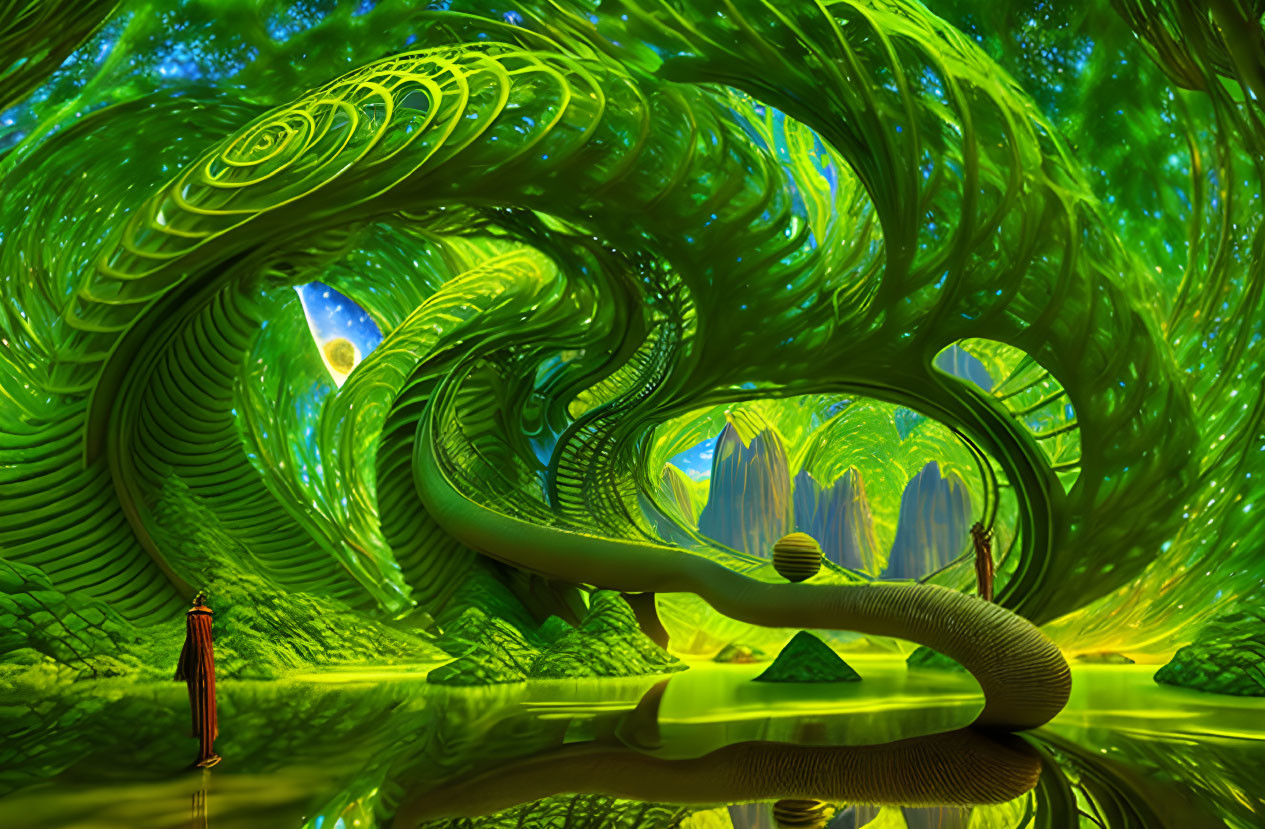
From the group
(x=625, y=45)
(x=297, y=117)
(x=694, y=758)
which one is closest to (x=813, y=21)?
(x=625, y=45)

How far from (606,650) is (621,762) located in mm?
4087

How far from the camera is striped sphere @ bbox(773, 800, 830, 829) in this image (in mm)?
3598

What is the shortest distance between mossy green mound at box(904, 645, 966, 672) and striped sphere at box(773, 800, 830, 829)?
583cm

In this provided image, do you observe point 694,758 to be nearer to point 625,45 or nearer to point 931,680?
point 931,680

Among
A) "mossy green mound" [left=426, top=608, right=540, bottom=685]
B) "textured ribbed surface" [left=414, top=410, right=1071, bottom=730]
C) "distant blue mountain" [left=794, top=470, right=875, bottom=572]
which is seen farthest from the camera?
"distant blue mountain" [left=794, top=470, right=875, bottom=572]

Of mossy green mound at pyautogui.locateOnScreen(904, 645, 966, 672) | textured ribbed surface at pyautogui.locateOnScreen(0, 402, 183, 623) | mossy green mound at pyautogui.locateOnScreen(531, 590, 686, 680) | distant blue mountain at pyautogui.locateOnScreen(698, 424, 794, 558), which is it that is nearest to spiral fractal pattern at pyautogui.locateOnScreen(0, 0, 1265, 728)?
textured ribbed surface at pyautogui.locateOnScreen(0, 402, 183, 623)

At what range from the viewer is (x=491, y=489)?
10.2 m

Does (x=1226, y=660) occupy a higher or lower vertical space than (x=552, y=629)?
lower

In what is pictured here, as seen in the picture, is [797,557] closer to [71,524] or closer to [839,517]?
[71,524]

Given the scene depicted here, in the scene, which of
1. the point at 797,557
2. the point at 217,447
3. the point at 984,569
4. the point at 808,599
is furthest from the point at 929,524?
the point at 217,447

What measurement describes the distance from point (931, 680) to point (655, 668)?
2.48 m

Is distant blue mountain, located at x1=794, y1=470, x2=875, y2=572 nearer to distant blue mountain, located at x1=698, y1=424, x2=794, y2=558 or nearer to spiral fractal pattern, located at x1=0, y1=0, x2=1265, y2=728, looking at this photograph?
distant blue mountain, located at x1=698, y1=424, x2=794, y2=558

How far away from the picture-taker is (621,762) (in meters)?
4.68

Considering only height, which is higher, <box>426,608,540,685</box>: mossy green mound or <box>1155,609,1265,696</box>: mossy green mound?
<box>426,608,540,685</box>: mossy green mound
